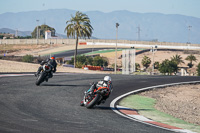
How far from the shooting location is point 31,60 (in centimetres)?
7619

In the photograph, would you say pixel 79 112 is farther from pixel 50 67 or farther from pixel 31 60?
pixel 31 60

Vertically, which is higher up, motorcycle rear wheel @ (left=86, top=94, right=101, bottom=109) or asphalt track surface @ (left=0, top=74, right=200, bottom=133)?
motorcycle rear wheel @ (left=86, top=94, right=101, bottom=109)

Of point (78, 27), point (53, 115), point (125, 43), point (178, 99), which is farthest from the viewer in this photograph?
point (125, 43)

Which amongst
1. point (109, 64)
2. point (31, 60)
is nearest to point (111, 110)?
point (31, 60)

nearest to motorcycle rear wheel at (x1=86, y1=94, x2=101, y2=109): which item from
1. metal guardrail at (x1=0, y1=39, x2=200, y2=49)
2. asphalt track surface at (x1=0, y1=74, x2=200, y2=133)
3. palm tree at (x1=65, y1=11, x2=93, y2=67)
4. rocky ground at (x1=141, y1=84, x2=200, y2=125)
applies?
asphalt track surface at (x1=0, y1=74, x2=200, y2=133)

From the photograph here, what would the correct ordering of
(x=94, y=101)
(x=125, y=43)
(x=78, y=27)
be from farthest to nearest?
(x=125, y=43) < (x=78, y=27) < (x=94, y=101)

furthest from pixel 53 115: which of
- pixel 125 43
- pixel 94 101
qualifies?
pixel 125 43

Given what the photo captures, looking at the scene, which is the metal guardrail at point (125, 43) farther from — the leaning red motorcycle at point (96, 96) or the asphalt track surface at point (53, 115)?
the leaning red motorcycle at point (96, 96)

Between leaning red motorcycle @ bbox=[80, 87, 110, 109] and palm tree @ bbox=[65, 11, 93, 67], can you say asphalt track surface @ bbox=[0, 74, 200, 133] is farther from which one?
palm tree @ bbox=[65, 11, 93, 67]

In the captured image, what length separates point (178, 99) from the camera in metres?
22.4

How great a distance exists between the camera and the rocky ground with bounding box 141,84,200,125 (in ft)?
58.0

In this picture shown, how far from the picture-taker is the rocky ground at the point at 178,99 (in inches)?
696

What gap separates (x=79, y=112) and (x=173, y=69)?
72437mm

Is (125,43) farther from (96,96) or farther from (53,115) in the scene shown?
(53,115)
